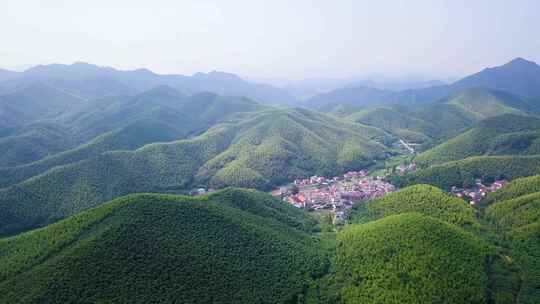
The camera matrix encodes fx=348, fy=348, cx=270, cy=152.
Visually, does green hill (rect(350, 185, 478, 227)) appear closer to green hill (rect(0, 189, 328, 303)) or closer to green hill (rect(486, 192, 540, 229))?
green hill (rect(486, 192, 540, 229))

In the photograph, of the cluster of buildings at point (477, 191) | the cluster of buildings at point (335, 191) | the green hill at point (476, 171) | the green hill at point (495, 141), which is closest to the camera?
the cluster of buildings at point (477, 191)

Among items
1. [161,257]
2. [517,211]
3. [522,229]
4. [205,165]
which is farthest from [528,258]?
[205,165]

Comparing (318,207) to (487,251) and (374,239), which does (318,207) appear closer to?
(374,239)

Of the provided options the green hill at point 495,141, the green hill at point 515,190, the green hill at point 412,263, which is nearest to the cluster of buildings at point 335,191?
the green hill at point 412,263

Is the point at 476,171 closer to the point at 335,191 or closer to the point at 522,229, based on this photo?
the point at 522,229

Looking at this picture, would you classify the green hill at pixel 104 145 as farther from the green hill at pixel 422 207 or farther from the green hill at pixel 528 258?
the green hill at pixel 528 258

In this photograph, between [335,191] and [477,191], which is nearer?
[477,191]

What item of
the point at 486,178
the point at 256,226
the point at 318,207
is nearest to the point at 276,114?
the point at 318,207
